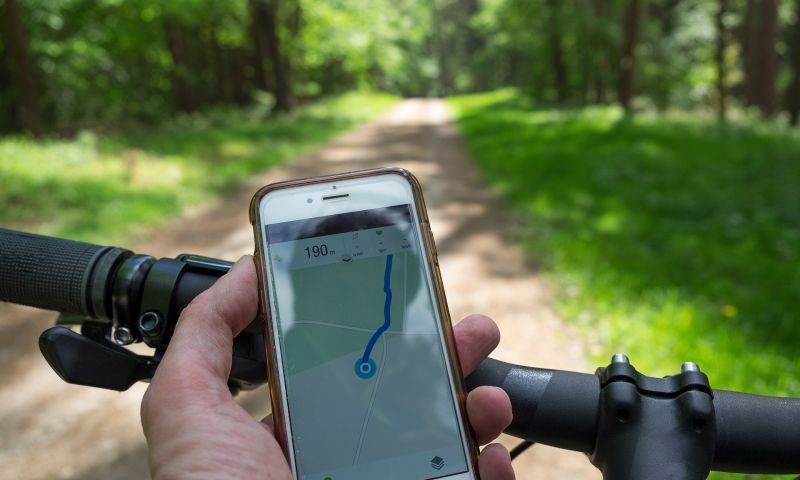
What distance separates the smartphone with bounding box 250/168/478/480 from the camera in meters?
1.11

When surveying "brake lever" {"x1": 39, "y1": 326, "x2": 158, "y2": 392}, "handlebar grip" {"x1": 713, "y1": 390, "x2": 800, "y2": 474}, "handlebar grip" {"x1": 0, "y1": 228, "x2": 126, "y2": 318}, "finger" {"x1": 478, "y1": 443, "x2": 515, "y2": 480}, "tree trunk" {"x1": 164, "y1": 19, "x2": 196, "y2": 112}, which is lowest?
"finger" {"x1": 478, "y1": 443, "x2": 515, "y2": 480}

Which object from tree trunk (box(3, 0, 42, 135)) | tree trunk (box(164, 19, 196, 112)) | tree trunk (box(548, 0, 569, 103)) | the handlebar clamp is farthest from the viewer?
tree trunk (box(548, 0, 569, 103))

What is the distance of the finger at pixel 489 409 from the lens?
1.09 m

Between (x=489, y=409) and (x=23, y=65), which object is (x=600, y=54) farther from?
(x=489, y=409)

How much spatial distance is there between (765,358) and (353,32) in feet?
75.4

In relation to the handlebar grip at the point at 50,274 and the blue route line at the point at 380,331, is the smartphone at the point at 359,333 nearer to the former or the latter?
the blue route line at the point at 380,331

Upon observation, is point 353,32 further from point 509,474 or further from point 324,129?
point 509,474

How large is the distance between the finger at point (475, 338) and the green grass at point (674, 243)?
2.81 metres

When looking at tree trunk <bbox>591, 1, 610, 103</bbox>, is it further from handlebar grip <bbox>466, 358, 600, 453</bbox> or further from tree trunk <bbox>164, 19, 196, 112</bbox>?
handlebar grip <bbox>466, 358, 600, 453</bbox>

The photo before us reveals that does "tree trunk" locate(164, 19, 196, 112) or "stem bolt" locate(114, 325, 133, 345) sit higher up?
"tree trunk" locate(164, 19, 196, 112)

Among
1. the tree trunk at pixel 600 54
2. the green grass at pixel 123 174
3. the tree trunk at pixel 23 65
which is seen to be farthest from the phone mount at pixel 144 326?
the tree trunk at pixel 600 54

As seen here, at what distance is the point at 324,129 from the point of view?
18000 millimetres

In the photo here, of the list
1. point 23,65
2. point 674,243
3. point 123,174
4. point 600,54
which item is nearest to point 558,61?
point 600,54

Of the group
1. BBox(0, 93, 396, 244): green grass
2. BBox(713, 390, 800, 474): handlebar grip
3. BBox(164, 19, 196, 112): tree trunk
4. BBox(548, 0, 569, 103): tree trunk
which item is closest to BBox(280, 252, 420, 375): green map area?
BBox(713, 390, 800, 474): handlebar grip
